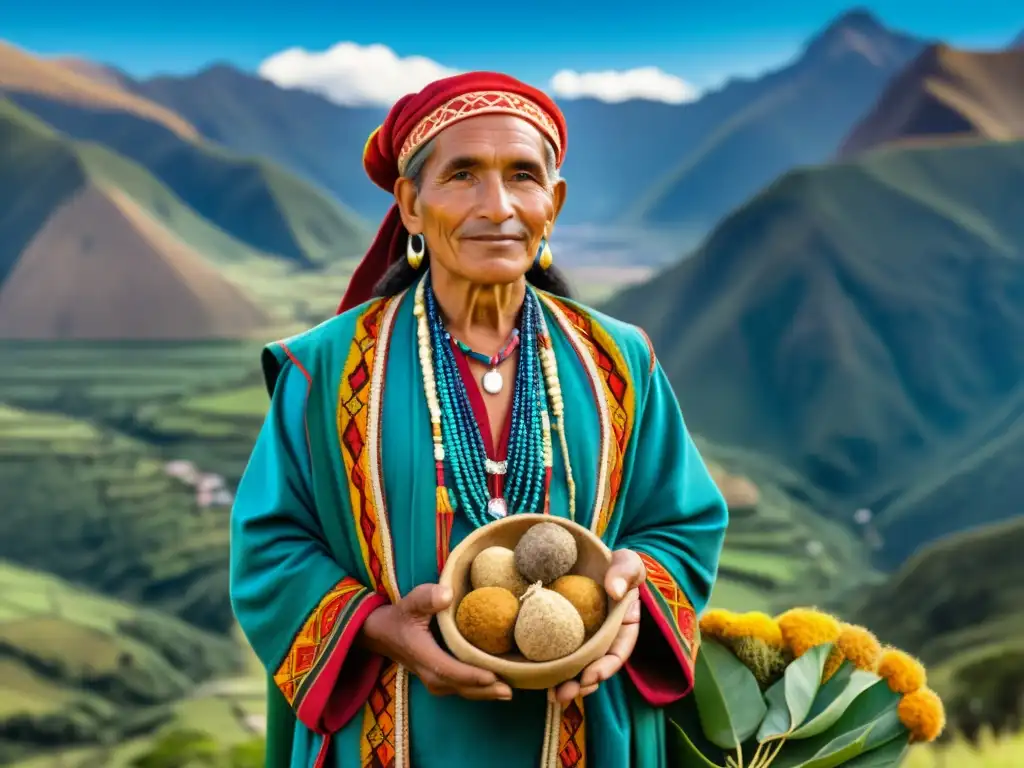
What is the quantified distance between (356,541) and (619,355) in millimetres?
533

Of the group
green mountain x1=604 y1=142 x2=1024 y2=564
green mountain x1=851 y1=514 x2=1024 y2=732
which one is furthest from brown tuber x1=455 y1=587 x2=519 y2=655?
green mountain x1=604 y1=142 x2=1024 y2=564

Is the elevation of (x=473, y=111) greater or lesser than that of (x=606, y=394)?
greater

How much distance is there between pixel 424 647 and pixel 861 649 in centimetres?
91

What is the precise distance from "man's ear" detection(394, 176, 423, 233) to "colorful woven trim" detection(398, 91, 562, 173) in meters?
0.05

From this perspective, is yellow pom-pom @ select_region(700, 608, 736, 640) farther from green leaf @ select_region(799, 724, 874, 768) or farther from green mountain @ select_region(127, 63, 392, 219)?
green mountain @ select_region(127, 63, 392, 219)

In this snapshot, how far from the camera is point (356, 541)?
175 centimetres

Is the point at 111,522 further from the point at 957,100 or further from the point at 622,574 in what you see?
the point at 957,100

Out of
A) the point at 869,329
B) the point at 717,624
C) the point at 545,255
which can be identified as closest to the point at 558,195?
the point at 545,255

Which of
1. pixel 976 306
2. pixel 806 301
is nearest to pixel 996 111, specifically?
pixel 976 306

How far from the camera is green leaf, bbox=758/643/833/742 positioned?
1.95 m

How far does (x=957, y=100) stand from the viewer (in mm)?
9977

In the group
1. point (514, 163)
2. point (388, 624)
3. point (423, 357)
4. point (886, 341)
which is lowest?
point (388, 624)

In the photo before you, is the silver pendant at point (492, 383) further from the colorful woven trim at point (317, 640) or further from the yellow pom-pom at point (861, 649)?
the yellow pom-pom at point (861, 649)

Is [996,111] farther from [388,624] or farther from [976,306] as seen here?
[388,624]
